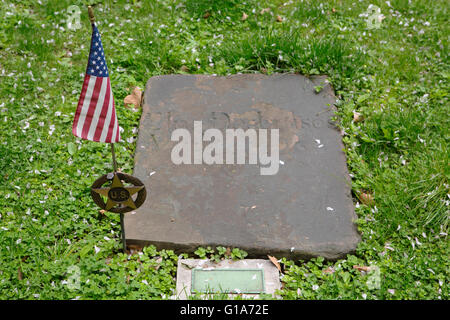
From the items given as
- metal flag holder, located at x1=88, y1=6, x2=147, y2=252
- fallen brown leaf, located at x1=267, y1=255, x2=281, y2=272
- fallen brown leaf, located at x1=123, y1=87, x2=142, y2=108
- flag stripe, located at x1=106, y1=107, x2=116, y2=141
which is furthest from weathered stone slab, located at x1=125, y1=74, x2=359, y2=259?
flag stripe, located at x1=106, y1=107, x2=116, y2=141

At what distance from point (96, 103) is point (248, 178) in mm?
1516

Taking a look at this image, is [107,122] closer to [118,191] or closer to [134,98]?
[118,191]

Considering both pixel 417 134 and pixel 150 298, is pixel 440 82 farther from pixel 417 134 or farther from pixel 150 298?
pixel 150 298

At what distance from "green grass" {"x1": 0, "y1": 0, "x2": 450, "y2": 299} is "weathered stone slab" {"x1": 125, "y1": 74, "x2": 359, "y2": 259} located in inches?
6.0

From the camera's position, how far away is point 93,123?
10.2 feet

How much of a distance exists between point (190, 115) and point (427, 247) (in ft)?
7.38

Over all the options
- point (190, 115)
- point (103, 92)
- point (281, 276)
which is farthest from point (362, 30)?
point (103, 92)

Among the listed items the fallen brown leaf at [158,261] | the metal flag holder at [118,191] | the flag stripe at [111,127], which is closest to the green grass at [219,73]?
the fallen brown leaf at [158,261]

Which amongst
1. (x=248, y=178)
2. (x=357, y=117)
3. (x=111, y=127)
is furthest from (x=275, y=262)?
(x=357, y=117)

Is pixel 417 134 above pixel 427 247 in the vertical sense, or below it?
above

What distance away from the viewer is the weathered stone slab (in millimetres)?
3729

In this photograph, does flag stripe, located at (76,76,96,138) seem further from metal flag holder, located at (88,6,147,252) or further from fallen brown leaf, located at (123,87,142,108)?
fallen brown leaf, located at (123,87,142,108)

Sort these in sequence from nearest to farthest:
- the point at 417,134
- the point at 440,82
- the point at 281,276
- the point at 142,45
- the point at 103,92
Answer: the point at 103,92
the point at 281,276
the point at 417,134
the point at 440,82
the point at 142,45

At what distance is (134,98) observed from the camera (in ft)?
16.2
